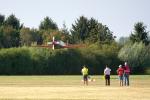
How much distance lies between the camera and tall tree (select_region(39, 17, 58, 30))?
17250 centimetres

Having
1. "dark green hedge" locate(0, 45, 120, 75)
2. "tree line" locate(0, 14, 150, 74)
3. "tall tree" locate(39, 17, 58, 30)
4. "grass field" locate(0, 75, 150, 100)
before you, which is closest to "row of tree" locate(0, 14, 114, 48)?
"tall tree" locate(39, 17, 58, 30)

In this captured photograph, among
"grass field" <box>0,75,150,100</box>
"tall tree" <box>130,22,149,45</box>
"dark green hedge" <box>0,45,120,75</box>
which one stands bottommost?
"grass field" <box>0,75,150,100</box>

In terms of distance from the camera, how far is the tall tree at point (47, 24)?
17250cm

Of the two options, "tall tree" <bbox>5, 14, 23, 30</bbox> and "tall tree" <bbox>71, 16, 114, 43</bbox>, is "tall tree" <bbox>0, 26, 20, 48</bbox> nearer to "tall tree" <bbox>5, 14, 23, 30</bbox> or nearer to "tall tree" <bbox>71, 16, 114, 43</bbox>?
"tall tree" <bbox>5, 14, 23, 30</bbox>

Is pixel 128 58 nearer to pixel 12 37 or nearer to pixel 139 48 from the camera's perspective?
pixel 139 48

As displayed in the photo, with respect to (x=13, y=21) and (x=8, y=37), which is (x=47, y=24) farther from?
(x=8, y=37)

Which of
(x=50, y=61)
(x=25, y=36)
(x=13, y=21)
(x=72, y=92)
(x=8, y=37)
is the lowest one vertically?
(x=72, y=92)

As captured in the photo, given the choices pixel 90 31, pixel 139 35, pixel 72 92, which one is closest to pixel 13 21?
pixel 90 31

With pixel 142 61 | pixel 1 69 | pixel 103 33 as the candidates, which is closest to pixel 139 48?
pixel 142 61

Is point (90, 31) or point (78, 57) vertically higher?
point (90, 31)

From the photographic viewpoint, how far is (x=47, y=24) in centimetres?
17312

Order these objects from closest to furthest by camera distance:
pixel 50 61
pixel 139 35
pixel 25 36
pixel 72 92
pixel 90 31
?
1. pixel 72 92
2. pixel 50 61
3. pixel 139 35
4. pixel 25 36
5. pixel 90 31

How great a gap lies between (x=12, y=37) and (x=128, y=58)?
4350 centimetres

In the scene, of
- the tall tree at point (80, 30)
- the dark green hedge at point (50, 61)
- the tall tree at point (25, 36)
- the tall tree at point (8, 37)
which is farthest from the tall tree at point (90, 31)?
the dark green hedge at point (50, 61)
